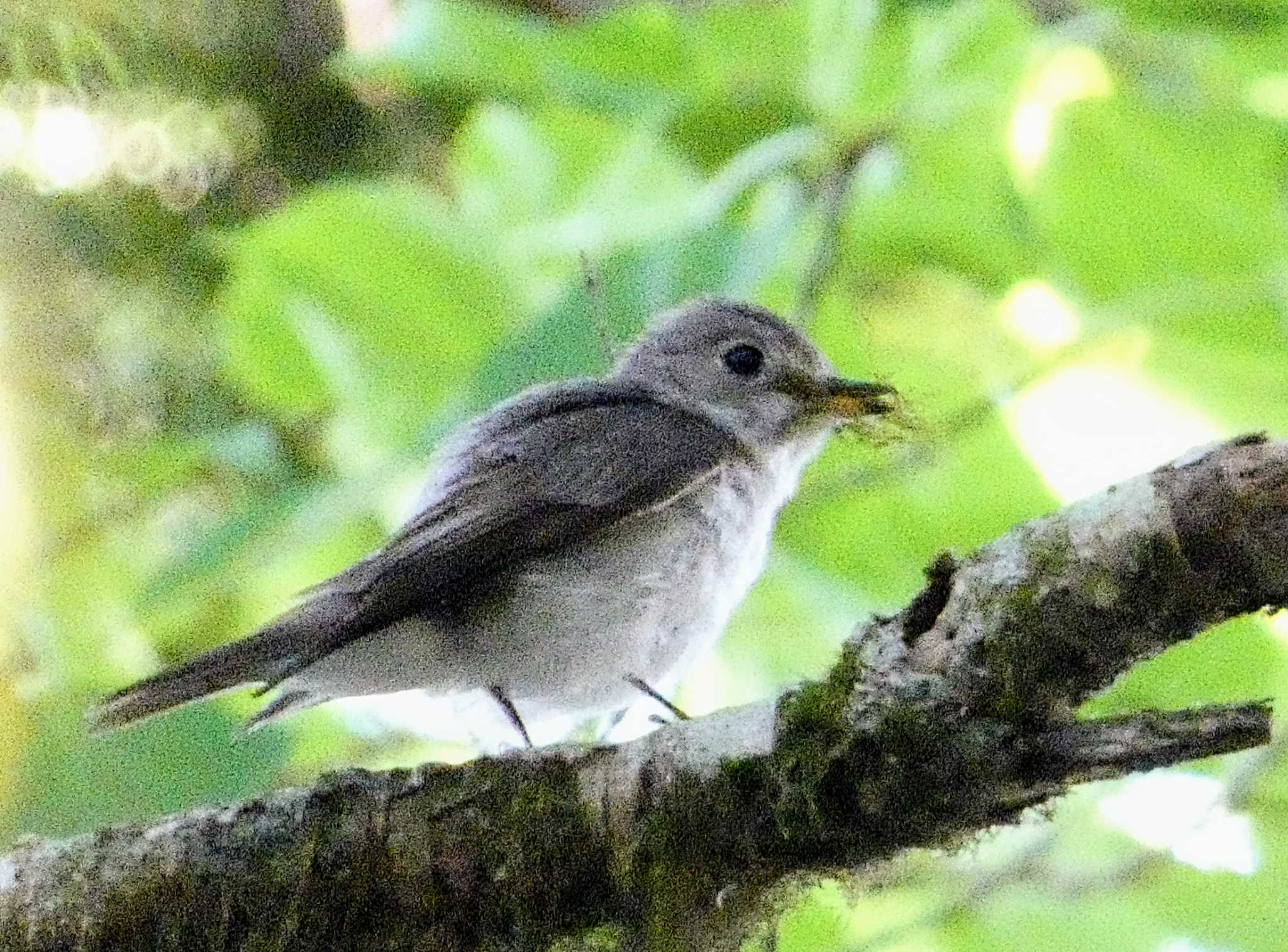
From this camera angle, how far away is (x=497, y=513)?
162 centimetres

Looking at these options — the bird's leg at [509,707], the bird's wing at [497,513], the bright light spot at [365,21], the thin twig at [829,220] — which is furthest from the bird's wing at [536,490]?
the bright light spot at [365,21]

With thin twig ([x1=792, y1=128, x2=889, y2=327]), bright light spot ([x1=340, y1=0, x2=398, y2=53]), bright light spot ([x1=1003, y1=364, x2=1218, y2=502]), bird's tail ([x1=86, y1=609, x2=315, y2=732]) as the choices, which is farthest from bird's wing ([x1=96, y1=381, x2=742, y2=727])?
bright light spot ([x1=340, y1=0, x2=398, y2=53])

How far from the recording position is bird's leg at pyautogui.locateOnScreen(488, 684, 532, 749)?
1.64m

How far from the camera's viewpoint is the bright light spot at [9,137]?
169 cm

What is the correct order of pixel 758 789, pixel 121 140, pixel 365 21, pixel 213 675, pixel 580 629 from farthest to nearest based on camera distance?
pixel 365 21 < pixel 121 140 < pixel 580 629 < pixel 213 675 < pixel 758 789

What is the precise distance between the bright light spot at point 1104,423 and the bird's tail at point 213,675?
1067 mm

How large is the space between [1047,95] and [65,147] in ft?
4.43

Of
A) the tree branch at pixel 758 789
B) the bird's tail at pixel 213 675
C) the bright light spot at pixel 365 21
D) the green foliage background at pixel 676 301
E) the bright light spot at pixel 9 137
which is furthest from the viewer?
the bright light spot at pixel 365 21

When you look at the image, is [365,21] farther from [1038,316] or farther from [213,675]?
[213,675]

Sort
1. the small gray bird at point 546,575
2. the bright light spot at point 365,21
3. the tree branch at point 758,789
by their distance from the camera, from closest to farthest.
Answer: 1. the tree branch at point 758,789
2. the small gray bird at point 546,575
3. the bright light spot at point 365,21

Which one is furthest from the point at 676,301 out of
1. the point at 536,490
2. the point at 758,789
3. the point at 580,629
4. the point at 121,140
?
the point at 758,789

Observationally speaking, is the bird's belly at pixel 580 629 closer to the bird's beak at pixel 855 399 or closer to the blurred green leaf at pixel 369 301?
the bird's beak at pixel 855 399

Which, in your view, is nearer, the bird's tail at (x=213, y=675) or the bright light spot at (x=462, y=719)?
the bird's tail at (x=213, y=675)

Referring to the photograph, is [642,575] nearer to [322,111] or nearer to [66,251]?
[66,251]
